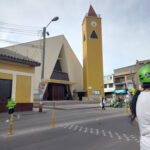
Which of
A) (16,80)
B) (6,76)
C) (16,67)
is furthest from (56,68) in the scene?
(6,76)

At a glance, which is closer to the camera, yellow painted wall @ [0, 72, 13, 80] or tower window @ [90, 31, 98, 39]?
yellow painted wall @ [0, 72, 13, 80]

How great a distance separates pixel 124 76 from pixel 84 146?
5396cm

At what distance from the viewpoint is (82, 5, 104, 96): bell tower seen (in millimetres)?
44125

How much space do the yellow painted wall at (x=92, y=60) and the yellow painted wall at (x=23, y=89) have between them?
26736mm

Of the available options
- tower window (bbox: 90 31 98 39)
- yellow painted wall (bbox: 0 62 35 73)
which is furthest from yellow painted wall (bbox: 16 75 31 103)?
tower window (bbox: 90 31 98 39)

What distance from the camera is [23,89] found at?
17.9 meters

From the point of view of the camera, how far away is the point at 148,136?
5.81ft

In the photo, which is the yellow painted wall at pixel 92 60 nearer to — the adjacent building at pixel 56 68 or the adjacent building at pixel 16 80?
the adjacent building at pixel 56 68

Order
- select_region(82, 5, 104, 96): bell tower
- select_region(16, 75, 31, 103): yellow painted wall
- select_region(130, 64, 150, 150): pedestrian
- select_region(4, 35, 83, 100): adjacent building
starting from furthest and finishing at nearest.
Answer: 1. select_region(82, 5, 104, 96): bell tower
2. select_region(4, 35, 83, 100): adjacent building
3. select_region(16, 75, 31, 103): yellow painted wall
4. select_region(130, 64, 150, 150): pedestrian

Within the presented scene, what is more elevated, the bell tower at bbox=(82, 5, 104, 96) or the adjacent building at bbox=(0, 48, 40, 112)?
the bell tower at bbox=(82, 5, 104, 96)

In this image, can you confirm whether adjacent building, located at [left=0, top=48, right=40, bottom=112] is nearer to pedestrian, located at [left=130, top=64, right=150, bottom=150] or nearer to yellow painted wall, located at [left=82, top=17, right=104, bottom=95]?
pedestrian, located at [left=130, top=64, right=150, bottom=150]

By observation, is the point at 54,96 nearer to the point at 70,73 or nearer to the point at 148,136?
the point at 70,73

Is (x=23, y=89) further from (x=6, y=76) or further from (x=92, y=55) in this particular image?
(x=92, y=55)

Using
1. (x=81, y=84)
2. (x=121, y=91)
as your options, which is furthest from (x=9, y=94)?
(x=121, y=91)
